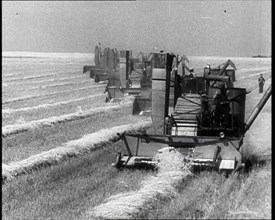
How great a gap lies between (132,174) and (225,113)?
80.7 inches

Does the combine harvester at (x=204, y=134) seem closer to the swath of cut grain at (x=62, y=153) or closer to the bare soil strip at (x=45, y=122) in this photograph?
the swath of cut grain at (x=62, y=153)

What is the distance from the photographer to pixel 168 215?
6117 millimetres

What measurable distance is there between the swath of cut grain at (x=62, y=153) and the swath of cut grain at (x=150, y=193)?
1824mm

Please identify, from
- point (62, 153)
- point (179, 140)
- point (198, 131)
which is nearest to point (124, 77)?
point (62, 153)

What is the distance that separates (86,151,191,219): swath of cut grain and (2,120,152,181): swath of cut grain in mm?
1824

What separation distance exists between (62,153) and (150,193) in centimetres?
295

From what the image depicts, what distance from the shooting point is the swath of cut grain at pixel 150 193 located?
6199mm

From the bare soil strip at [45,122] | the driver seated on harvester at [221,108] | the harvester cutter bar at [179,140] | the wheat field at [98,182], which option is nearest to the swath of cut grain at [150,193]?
the wheat field at [98,182]

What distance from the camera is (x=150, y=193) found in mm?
6852

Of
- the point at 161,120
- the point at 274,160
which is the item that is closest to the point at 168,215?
the point at 274,160

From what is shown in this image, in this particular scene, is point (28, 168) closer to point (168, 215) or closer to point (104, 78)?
point (168, 215)

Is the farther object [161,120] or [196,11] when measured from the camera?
[161,120]

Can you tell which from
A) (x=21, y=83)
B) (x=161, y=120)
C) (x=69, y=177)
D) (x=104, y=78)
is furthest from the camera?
(x=104, y=78)

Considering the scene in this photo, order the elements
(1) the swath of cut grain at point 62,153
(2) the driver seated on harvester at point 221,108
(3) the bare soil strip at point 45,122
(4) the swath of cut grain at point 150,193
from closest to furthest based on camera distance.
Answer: (4) the swath of cut grain at point 150,193 → (1) the swath of cut grain at point 62,153 → (2) the driver seated on harvester at point 221,108 → (3) the bare soil strip at point 45,122
